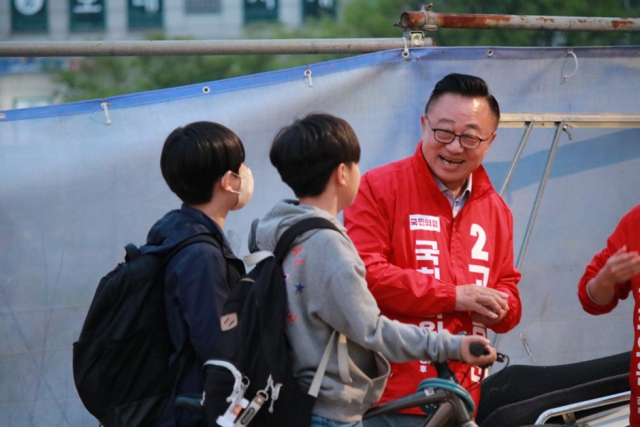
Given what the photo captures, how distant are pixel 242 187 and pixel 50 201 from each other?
4.13 ft

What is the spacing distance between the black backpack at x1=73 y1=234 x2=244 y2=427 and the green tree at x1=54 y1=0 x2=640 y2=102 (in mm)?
10590

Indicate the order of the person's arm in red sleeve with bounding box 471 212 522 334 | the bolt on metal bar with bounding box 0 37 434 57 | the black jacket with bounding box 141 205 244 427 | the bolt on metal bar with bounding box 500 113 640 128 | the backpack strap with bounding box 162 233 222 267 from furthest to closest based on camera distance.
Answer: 1. the bolt on metal bar with bounding box 500 113 640 128
2. the bolt on metal bar with bounding box 0 37 434 57
3. the person's arm in red sleeve with bounding box 471 212 522 334
4. the backpack strap with bounding box 162 233 222 267
5. the black jacket with bounding box 141 205 244 427

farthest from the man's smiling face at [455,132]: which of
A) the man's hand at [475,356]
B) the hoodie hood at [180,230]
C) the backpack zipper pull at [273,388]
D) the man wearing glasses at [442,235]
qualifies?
the backpack zipper pull at [273,388]

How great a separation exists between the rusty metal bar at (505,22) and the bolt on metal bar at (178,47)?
88 millimetres

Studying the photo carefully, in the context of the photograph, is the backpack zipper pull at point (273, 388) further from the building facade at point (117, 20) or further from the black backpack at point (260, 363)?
the building facade at point (117, 20)

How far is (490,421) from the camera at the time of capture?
329cm

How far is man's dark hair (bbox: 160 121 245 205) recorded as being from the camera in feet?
9.11

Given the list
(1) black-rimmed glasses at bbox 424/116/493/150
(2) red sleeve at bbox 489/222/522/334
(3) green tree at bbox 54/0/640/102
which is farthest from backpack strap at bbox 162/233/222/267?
(3) green tree at bbox 54/0/640/102

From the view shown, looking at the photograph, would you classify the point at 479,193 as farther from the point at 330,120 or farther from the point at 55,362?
the point at 55,362

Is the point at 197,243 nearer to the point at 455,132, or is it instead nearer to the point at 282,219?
the point at 282,219

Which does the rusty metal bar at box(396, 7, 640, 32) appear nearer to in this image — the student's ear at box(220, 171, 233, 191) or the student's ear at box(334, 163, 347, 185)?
the student's ear at box(220, 171, 233, 191)

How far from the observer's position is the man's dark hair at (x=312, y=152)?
2.44 meters

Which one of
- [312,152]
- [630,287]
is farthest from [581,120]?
[312,152]

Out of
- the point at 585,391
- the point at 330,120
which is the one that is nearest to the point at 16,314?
the point at 330,120
